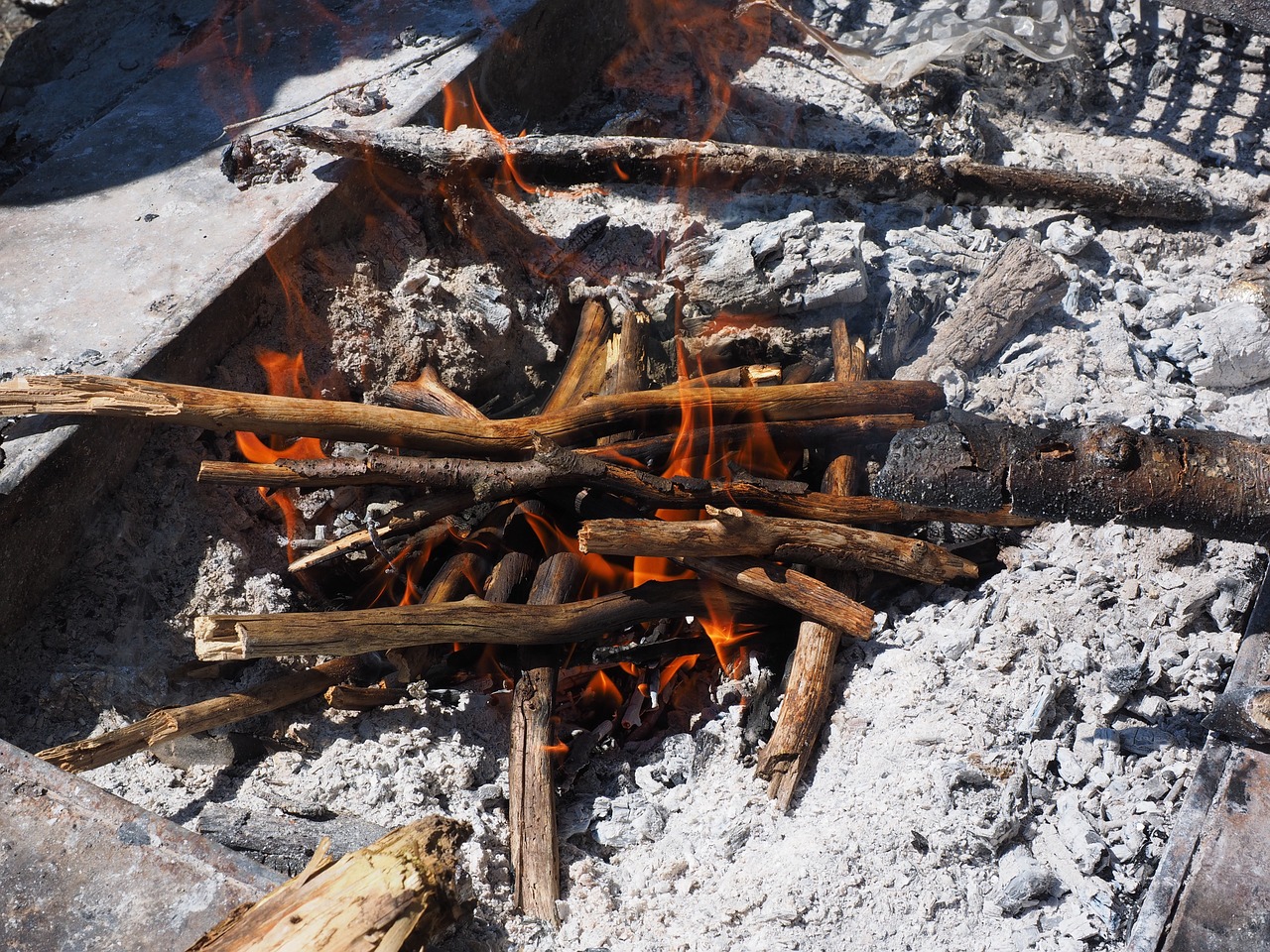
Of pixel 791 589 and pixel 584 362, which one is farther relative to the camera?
pixel 584 362

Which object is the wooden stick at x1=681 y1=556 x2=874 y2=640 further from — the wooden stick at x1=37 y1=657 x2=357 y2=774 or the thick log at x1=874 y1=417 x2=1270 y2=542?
the wooden stick at x1=37 y1=657 x2=357 y2=774

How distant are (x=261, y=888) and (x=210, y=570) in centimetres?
139

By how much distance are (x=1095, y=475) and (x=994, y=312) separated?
1.34 metres

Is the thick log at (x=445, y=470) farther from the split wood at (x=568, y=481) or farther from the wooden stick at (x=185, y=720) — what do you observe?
the wooden stick at (x=185, y=720)

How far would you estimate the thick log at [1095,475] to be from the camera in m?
2.94

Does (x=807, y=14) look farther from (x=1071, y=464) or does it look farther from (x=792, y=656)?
(x=792, y=656)

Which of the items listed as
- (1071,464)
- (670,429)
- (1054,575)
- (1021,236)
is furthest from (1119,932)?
(1021,236)

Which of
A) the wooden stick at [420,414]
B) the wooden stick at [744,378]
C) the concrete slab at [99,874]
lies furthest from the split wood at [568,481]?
the concrete slab at [99,874]

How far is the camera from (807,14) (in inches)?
251

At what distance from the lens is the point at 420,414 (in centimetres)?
345

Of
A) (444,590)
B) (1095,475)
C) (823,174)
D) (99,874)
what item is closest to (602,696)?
(444,590)

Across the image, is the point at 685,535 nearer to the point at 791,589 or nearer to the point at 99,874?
the point at 791,589

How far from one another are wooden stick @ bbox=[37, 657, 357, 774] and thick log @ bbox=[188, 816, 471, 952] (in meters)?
0.80

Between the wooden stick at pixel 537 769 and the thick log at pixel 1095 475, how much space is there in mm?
1205
